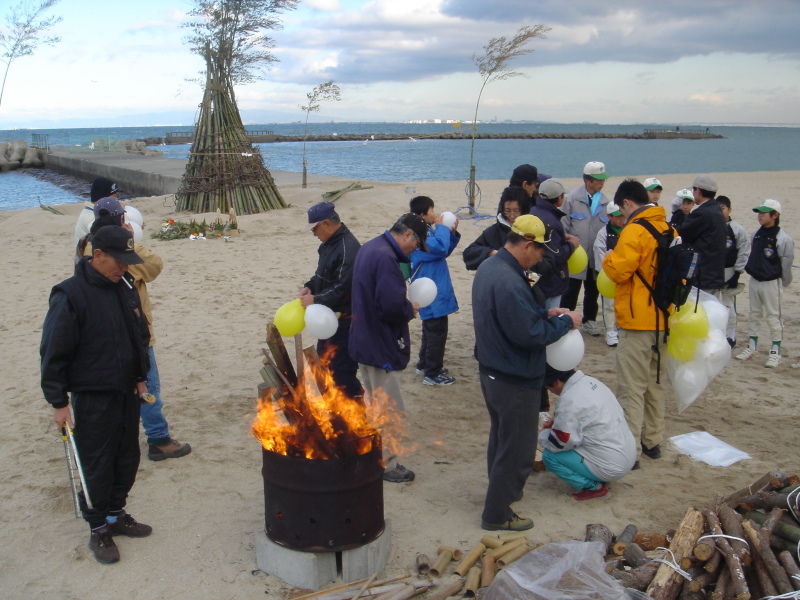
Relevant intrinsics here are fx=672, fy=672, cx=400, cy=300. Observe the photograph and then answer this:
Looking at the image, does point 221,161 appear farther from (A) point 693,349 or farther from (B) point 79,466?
(A) point 693,349

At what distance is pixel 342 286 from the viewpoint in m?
5.27

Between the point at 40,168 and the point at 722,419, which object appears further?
the point at 40,168

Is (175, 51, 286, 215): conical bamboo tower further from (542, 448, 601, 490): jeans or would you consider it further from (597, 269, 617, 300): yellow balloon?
(542, 448, 601, 490): jeans

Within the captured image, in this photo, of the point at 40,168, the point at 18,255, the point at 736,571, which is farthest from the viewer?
the point at 40,168

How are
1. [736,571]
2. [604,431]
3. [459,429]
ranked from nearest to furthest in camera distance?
[736,571] → [604,431] → [459,429]

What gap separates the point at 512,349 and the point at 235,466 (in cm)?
256

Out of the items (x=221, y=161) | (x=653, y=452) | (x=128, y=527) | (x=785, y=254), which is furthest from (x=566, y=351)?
(x=221, y=161)

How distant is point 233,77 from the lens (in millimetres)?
16625

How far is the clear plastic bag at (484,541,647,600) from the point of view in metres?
3.26

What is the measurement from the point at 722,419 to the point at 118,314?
5206 millimetres

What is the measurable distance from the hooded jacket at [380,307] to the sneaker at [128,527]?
1.81 m

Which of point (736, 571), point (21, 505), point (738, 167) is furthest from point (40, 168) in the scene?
point (736, 571)

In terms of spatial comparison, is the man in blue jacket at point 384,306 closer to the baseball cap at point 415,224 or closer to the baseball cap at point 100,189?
the baseball cap at point 415,224

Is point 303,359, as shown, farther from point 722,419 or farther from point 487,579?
point 722,419
